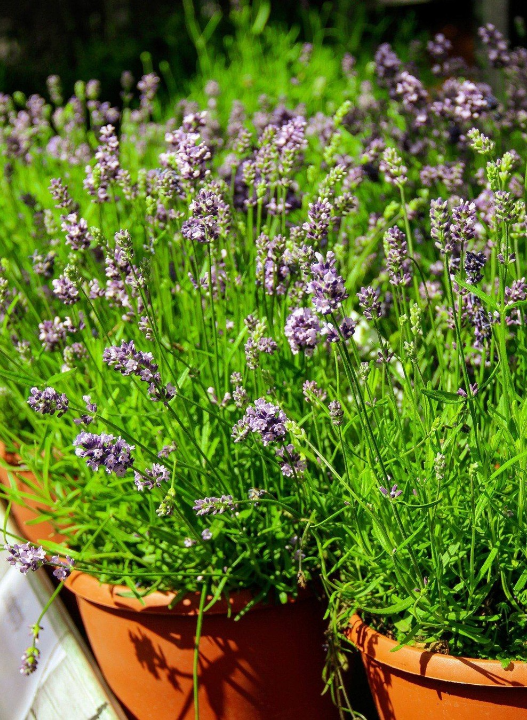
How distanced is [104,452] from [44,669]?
927mm

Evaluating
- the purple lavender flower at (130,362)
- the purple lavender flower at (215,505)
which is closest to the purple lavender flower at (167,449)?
the purple lavender flower at (215,505)

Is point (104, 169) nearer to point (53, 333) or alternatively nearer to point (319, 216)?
point (53, 333)

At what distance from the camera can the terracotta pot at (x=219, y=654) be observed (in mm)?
1836

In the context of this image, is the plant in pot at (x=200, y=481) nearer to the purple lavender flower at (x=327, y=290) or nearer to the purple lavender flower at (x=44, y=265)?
the purple lavender flower at (x=44, y=265)

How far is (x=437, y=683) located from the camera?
1.58m

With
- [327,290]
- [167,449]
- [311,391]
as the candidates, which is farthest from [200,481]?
[327,290]

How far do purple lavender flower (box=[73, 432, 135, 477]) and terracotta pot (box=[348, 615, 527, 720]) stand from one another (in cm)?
59

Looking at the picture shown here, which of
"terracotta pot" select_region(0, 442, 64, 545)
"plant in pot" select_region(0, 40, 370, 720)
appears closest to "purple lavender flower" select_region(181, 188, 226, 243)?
"plant in pot" select_region(0, 40, 370, 720)

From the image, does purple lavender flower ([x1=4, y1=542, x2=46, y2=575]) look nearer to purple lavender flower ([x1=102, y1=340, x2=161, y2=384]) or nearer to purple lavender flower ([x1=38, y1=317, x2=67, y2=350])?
purple lavender flower ([x1=102, y1=340, x2=161, y2=384])

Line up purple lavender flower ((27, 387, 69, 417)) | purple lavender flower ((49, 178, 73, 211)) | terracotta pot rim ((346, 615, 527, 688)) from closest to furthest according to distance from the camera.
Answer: purple lavender flower ((27, 387, 69, 417)) → terracotta pot rim ((346, 615, 527, 688)) → purple lavender flower ((49, 178, 73, 211))

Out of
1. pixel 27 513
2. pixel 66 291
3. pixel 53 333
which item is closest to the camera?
pixel 66 291

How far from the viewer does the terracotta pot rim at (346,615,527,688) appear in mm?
1493

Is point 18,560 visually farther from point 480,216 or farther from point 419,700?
point 480,216

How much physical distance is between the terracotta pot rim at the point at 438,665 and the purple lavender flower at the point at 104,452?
59 cm
